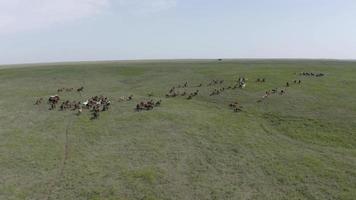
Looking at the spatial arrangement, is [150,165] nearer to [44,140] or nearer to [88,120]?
[44,140]

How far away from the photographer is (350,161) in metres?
32.1

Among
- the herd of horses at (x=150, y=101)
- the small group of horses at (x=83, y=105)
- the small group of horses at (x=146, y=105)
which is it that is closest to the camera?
the small group of horses at (x=83, y=105)

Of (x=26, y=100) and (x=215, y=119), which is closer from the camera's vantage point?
(x=215, y=119)

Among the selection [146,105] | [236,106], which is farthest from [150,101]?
[236,106]

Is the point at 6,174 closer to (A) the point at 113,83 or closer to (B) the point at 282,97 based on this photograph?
(B) the point at 282,97

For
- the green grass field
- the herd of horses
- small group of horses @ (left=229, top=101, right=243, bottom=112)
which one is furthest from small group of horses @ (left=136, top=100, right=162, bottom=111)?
small group of horses @ (left=229, top=101, right=243, bottom=112)

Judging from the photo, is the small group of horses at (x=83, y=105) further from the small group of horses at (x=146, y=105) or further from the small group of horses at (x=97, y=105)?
the small group of horses at (x=146, y=105)

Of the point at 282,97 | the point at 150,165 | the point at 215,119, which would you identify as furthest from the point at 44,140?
the point at 282,97

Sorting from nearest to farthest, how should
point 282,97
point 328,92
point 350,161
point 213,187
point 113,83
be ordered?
1. point 213,187
2. point 350,161
3. point 282,97
4. point 328,92
5. point 113,83

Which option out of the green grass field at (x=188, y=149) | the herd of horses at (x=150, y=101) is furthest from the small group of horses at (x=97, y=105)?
the green grass field at (x=188, y=149)

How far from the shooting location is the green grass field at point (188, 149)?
2762 cm

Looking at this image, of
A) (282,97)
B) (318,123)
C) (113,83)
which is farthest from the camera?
(113,83)

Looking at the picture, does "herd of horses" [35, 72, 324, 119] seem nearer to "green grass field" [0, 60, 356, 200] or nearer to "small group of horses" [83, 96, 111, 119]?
Result: "small group of horses" [83, 96, 111, 119]

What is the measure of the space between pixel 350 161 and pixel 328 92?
24.7 m
